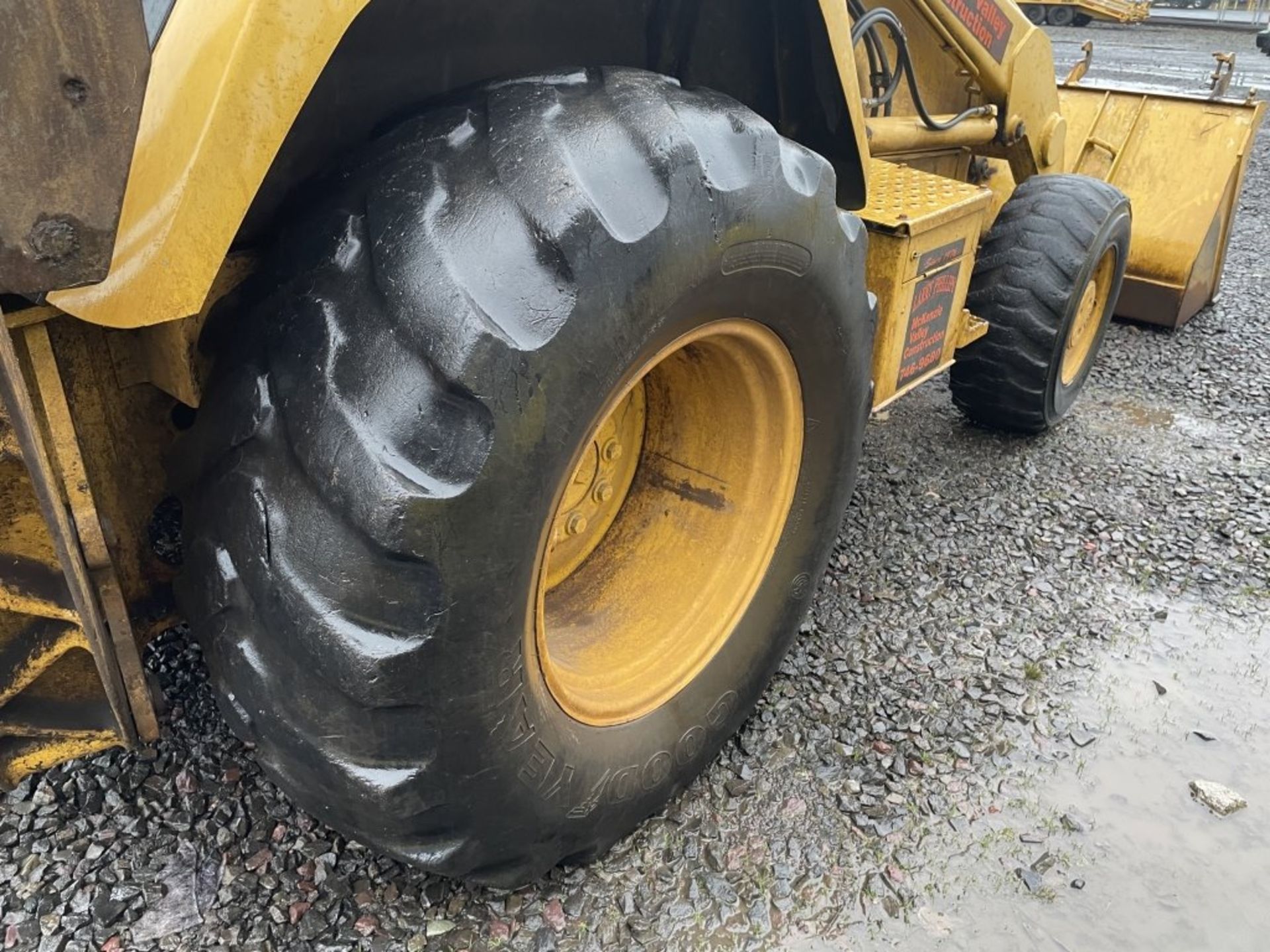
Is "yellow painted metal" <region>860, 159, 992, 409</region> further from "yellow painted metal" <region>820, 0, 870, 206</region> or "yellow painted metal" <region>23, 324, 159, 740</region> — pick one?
"yellow painted metal" <region>23, 324, 159, 740</region>

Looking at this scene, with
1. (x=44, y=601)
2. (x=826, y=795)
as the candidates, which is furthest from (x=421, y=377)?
(x=826, y=795)

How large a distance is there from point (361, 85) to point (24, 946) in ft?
4.80

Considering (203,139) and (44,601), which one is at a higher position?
(203,139)

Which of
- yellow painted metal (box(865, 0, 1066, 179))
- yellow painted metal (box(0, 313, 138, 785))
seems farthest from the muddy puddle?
yellow painted metal (box(865, 0, 1066, 179))

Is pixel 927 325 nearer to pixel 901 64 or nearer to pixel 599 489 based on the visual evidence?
pixel 901 64

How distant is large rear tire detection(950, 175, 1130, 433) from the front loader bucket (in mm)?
1233

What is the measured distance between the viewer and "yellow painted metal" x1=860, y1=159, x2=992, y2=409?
252 centimetres

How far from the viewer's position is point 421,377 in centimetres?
118

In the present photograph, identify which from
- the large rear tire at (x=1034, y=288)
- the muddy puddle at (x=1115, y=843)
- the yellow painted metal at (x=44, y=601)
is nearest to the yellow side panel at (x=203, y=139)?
the yellow painted metal at (x=44, y=601)

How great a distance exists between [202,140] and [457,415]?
0.40 m

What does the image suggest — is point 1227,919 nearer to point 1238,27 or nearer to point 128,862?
point 128,862

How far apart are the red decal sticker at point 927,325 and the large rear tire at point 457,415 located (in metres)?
1.04

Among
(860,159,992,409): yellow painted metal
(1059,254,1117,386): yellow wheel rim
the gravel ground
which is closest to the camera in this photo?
the gravel ground

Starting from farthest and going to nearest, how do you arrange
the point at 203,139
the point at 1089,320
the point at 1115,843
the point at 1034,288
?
1. the point at 1089,320
2. the point at 1034,288
3. the point at 1115,843
4. the point at 203,139
